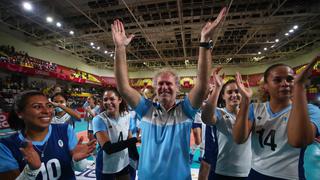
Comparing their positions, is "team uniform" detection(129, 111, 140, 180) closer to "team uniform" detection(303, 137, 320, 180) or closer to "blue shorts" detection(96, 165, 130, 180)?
"blue shorts" detection(96, 165, 130, 180)

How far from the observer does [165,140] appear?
194 centimetres

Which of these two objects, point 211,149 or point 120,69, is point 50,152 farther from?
point 211,149

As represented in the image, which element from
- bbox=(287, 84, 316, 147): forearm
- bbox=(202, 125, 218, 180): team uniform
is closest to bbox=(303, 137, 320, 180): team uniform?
bbox=(202, 125, 218, 180): team uniform

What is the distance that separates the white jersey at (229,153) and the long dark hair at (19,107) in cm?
210

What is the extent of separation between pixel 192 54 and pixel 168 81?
849 inches

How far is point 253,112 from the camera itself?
224 centimetres

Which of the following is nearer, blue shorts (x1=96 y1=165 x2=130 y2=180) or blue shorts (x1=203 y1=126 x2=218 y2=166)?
blue shorts (x1=203 y1=126 x2=218 y2=166)

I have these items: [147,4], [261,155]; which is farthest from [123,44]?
[147,4]

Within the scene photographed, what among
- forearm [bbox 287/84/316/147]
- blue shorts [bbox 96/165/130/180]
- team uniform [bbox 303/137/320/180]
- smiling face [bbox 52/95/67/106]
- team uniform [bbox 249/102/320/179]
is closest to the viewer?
forearm [bbox 287/84/316/147]

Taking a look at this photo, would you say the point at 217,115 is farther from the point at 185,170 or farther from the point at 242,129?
the point at 185,170

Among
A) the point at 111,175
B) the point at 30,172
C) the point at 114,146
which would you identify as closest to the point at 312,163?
the point at 111,175

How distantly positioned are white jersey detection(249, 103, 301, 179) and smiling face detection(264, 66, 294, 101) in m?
0.16

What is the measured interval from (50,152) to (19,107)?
517 millimetres

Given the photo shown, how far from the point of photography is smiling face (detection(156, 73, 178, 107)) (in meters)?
2.10
